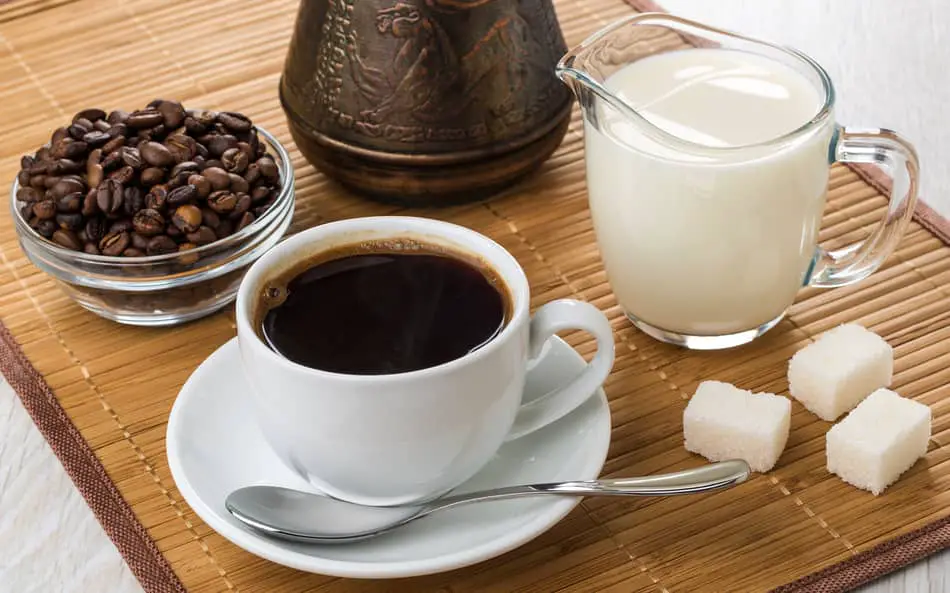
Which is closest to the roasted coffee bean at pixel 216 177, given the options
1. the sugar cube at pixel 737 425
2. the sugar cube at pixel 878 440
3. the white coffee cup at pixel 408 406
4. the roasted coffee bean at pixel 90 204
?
the roasted coffee bean at pixel 90 204

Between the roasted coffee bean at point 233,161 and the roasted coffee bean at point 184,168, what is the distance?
0.04 m

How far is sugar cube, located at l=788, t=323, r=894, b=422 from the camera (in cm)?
111

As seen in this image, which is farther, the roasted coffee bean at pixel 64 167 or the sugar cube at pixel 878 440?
the roasted coffee bean at pixel 64 167

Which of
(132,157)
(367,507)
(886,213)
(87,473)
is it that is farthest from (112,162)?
(886,213)

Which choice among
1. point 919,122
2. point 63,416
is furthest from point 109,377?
point 919,122

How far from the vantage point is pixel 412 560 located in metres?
0.90

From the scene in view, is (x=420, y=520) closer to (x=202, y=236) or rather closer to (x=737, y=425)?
(x=737, y=425)

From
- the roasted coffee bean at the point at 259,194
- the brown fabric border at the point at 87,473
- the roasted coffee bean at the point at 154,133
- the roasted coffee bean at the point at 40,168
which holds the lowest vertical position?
the brown fabric border at the point at 87,473

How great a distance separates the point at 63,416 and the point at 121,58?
2.21 ft

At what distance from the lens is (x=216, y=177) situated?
122 centimetres

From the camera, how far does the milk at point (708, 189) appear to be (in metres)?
1.09

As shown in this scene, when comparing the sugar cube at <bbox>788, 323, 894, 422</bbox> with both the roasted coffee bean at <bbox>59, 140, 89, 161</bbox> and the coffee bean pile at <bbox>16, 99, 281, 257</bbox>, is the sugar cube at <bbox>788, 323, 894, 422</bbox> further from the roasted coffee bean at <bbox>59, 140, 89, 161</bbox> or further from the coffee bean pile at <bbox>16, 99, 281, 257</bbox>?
the roasted coffee bean at <bbox>59, 140, 89, 161</bbox>

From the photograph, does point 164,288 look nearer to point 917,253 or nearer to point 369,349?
point 369,349

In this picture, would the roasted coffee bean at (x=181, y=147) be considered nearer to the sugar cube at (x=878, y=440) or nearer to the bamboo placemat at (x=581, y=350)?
the bamboo placemat at (x=581, y=350)
